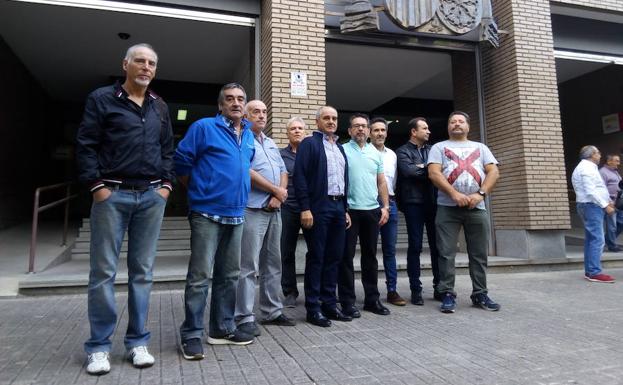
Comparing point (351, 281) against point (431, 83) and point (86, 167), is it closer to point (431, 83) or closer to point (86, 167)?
point (86, 167)

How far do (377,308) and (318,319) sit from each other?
2.49 feet

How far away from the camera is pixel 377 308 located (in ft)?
14.0

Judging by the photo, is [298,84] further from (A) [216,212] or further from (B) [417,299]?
(A) [216,212]

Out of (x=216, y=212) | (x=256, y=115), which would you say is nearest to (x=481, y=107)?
(x=256, y=115)

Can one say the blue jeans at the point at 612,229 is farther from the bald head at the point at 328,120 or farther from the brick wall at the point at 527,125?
the bald head at the point at 328,120

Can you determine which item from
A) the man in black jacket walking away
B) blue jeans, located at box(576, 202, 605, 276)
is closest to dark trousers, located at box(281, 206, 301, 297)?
the man in black jacket walking away

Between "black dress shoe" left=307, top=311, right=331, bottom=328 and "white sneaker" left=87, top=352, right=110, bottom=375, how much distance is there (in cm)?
171

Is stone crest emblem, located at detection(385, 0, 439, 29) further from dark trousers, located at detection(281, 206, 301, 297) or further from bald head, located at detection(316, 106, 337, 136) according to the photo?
dark trousers, located at detection(281, 206, 301, 297)

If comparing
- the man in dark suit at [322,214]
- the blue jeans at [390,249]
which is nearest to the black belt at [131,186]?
the man in dark suit at [322,214]

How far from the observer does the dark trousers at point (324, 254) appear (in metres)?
3.90

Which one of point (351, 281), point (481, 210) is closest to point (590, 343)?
point (481, 210)

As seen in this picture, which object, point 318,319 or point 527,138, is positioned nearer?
point 318,319

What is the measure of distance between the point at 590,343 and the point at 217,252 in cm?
296

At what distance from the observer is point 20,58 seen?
9234 millimetres
